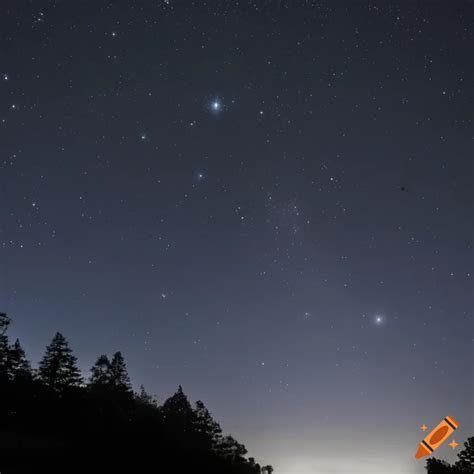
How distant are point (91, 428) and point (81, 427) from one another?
3.02ft

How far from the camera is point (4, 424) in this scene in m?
36.5

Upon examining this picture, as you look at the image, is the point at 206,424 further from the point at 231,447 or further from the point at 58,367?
the point at 58,367

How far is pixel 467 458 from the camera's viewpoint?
2040 inches

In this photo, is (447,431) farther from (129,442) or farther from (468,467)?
(468,467)

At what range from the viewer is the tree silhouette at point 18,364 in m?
50.0

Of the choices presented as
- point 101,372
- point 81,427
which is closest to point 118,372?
point 101,372

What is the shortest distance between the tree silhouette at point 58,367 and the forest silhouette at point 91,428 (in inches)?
4.0

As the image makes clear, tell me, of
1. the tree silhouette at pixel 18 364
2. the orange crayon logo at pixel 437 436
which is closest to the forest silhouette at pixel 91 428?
the tree silhouette at pixel 18 364

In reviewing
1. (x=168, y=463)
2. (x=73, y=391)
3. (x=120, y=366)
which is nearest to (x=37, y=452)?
(x=168, y=463)

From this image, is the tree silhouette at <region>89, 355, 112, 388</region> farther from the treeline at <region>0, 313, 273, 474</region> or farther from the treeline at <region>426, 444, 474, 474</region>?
the treeline at <region>426, 444, 474, 474</region>

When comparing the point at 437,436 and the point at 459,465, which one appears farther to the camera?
the point at 459,465

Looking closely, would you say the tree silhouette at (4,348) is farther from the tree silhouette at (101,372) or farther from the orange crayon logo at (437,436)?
the orange crayon logo at (437,436)

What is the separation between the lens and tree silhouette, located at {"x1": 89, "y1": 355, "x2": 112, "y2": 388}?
60.5 metres

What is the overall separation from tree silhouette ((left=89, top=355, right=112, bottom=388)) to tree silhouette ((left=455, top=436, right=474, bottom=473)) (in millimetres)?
43089
